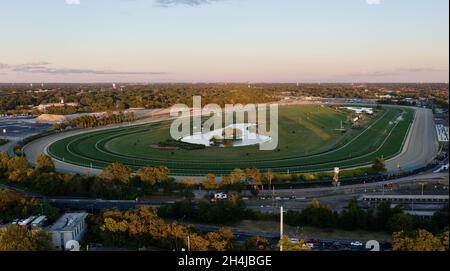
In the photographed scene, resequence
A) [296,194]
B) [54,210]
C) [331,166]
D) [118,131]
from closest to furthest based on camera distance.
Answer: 1. [54,210]
2. [296,194]
3. [331,166]
4. [118,131]

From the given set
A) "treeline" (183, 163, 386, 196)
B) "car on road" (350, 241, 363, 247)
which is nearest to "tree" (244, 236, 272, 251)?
"car on road" (350, 241, 363, 247)

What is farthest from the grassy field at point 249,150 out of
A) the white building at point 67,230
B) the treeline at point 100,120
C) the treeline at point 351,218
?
the white building at point 67,230

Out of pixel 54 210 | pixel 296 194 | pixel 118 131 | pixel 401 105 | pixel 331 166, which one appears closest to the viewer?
pixel 54 210

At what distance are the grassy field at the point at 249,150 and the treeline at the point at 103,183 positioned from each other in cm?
196

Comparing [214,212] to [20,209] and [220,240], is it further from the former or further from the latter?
[20,209]

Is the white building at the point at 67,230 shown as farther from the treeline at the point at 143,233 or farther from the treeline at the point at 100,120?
the treeline at the point at 100,120

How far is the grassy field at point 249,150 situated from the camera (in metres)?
12.1

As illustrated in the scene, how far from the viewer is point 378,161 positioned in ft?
36.2

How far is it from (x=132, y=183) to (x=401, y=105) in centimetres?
2714

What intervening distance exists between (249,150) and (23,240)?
9828mm

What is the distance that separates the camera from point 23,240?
441cm
